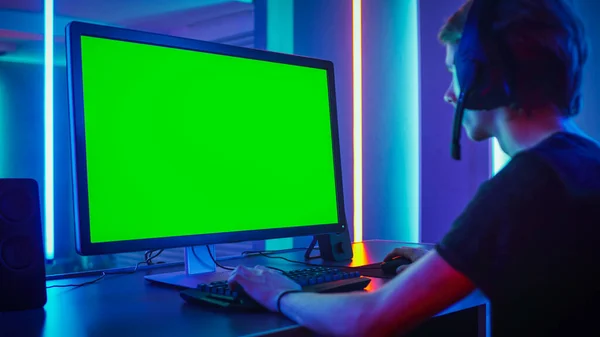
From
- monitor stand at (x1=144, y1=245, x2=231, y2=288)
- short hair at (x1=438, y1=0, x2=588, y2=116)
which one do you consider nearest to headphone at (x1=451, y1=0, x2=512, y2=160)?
short hair at (x1=438, y1=0, x2=588, y2=116)

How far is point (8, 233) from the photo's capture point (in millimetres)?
897

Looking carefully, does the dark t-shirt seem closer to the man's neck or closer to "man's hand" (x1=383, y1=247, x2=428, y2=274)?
the man's neck

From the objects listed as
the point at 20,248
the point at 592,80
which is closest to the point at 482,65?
the point at 20,248

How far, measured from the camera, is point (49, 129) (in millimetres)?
1468

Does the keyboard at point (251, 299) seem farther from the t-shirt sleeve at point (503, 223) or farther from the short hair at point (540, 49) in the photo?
the short hair at point (540, 49)

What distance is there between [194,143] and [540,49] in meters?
0.63

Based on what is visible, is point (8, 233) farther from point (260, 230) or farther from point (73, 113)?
point (260, 230)

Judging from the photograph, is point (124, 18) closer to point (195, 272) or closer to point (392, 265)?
point (195, 272)

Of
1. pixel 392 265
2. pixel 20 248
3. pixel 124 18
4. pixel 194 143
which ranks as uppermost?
pixel 124 18

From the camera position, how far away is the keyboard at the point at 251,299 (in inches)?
34.5

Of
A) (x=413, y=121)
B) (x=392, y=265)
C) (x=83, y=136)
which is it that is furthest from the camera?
(x=413, y=121)

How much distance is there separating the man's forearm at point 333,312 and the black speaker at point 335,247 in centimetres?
61

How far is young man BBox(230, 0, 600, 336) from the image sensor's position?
71 cm

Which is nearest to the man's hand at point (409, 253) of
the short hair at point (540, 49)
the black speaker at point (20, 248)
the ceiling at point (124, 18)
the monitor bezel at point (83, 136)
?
the monitor bezel at point (83, 136)
